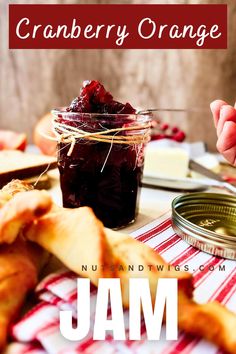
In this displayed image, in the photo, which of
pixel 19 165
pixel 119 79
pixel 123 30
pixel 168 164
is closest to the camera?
pixel 19 165

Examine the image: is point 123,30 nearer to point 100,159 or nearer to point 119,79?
point 119,79

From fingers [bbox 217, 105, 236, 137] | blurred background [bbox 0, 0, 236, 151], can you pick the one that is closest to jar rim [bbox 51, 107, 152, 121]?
fingers [bbox 217, 105, 236, 137]

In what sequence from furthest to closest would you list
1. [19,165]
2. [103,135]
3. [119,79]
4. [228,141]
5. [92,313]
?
[119,79]
[19,165]
[228,141]
[103,135]
[92,313]

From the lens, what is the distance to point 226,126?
2.22ft

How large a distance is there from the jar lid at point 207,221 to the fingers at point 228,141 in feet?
0.28

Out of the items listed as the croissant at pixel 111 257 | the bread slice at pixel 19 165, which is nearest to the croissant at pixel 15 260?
the croissant at pixel 111 257

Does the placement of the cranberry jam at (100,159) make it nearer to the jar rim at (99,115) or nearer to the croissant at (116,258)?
the jar rim at (99,115)

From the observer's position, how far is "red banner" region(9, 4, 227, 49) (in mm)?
966

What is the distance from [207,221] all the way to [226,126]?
0.16 meters

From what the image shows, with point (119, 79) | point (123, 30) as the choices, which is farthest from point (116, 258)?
point (119, 79)

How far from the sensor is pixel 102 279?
42cm

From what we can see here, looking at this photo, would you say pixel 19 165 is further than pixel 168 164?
No

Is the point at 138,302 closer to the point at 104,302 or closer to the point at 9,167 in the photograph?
the point at 104,302

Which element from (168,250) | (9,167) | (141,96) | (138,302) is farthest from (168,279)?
(141,96)
